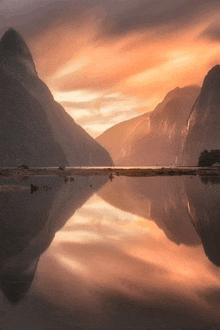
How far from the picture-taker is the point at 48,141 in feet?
503

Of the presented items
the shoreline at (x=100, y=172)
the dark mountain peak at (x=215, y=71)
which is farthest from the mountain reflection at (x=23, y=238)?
the dark mountain peak at (x=215, y=71)

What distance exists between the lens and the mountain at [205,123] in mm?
151625

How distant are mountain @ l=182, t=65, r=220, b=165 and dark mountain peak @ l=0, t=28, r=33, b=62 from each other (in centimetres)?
8357

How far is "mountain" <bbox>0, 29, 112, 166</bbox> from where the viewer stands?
139875mm

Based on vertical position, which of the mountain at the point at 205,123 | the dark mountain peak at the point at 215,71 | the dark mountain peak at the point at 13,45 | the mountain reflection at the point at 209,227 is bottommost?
the mountain reflection at the point at 209,227

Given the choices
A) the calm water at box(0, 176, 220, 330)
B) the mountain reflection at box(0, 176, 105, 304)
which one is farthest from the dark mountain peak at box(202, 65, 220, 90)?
the calm water at box(0, 176, 220, 330)

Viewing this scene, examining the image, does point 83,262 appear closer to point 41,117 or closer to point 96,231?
point 96,231

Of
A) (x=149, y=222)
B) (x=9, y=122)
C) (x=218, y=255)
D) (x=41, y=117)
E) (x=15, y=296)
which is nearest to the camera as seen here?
(x=15, y=296)

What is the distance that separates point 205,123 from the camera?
15738 centimetres

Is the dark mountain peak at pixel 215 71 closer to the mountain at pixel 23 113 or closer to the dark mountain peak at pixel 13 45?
the mountain at pixel 23 113

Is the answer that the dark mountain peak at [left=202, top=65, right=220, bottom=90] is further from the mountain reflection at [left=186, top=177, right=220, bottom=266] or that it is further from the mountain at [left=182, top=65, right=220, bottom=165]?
the mountain reflection at [left=186, top=177, right=220, bottom=266]

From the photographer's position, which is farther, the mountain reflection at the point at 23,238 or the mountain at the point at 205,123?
the mountain at the point at 205,123

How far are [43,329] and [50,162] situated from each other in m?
150

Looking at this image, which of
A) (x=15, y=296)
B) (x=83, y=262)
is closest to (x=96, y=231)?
(x=83, y=262)
